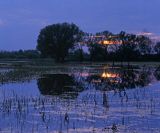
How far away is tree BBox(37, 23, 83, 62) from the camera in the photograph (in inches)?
3457

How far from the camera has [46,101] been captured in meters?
19.4

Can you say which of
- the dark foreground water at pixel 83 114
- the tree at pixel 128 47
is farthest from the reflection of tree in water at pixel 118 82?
the tree at pixel 128 47

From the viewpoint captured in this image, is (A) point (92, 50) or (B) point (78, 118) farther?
(A) point (92, 50)

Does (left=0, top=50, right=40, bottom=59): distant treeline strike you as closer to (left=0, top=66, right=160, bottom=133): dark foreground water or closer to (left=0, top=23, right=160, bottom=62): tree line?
(left=0, top=23, right=160, bottom=62): tree line

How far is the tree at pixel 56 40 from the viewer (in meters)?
87.8

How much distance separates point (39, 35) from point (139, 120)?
7683 centimetres

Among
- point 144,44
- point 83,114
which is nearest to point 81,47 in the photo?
point 144,44

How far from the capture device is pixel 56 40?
88.3 meters

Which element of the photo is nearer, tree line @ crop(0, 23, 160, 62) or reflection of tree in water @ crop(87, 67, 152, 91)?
reflection of tree in water @ crop(87, 67, 152, 91)

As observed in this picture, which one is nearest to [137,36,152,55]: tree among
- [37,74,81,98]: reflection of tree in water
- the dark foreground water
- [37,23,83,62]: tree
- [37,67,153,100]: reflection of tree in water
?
[37,23,83,62]: tree

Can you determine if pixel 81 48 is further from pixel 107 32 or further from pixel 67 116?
pixel 67 116

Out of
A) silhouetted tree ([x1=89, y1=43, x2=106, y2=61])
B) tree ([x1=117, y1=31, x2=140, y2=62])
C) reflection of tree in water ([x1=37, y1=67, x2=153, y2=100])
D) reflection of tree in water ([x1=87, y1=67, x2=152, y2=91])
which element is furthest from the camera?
silhouetted tree ([x1=89, y1=43, x2=106, y2=61])

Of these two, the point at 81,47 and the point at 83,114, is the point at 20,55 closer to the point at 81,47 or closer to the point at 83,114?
the point at 81,47

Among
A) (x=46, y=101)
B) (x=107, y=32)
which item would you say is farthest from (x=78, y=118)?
(x=107, y=32)
